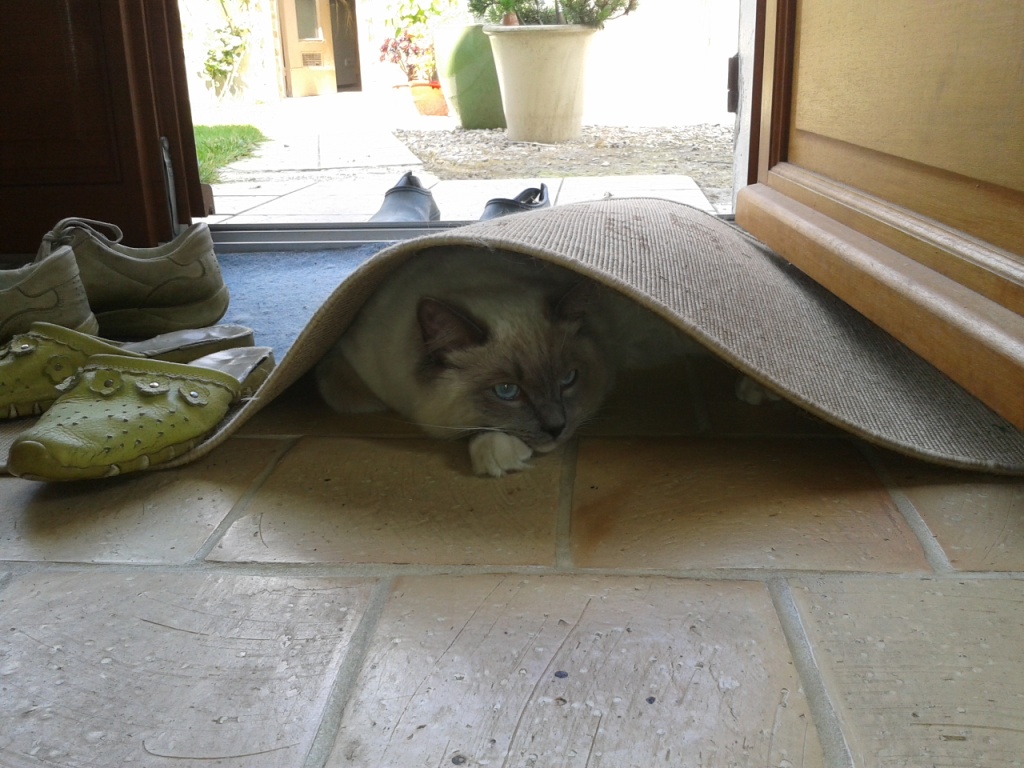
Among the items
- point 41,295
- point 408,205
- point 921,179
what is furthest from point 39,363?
point 408,205

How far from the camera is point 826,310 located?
181 centimetres

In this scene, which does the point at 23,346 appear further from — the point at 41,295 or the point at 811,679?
the point at 811,679

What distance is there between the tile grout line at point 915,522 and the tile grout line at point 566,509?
48cm

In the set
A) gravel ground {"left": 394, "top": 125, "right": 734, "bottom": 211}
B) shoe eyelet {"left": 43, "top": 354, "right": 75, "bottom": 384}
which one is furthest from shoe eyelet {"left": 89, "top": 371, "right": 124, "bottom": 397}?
gravel ground {"left": 394, "top": 125, "right": 734, "bottom": 211}

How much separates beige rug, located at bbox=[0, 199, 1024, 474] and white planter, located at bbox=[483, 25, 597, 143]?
447cm

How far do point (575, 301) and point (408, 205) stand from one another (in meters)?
2.01

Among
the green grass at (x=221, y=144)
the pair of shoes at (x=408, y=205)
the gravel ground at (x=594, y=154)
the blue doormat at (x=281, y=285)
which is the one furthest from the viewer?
the green grass at (x=221, y=144)

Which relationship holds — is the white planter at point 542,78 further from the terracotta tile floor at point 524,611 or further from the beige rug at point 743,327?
the terracotta tile floor at point 524,611

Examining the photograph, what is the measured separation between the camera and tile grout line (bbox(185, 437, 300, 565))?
1297 millimetres

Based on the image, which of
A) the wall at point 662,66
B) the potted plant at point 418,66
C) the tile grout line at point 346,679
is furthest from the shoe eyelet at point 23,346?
the potted plant at point 418,66

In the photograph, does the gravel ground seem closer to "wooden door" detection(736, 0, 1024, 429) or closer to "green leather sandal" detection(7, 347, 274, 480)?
"wooden door" detection(736, 0, 1024, 429)

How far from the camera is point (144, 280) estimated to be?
2205mm

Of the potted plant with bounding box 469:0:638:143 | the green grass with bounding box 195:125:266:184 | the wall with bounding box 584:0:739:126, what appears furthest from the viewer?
the potted plant with bounding box 469:0:638:143

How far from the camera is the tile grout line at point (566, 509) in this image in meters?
1.25
